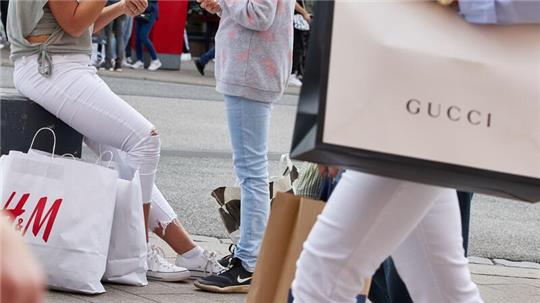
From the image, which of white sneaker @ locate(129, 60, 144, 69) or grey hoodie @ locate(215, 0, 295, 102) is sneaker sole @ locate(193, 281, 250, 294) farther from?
white sneaker @ locate(129, 60, 144, 69)

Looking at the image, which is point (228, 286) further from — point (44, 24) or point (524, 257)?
point (524, 257)

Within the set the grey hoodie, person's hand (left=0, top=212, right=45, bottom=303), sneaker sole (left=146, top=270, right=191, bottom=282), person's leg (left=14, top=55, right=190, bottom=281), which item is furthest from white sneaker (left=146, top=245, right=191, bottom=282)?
person's hand (left=0, top=212, right=45, bottom=303)

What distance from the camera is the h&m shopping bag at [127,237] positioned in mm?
4871

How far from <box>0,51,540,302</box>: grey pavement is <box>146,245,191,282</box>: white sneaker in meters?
0.04

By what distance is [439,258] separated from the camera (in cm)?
314

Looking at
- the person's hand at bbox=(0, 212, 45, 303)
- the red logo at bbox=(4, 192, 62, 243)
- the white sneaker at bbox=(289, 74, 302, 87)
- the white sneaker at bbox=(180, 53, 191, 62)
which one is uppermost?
the person's hand at bbox=(0, 212, 45, 303)

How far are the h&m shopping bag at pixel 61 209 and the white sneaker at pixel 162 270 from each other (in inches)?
20.7

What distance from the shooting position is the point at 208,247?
6.34 meters

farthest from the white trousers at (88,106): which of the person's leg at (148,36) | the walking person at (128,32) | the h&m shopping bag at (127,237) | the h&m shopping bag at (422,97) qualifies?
the person's leg at (148,36)

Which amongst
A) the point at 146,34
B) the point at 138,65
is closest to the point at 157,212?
the point at 146,34

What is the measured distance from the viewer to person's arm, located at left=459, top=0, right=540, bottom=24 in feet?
8.89

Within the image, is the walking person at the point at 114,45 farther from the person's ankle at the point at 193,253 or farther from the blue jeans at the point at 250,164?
the blue jeans at the point at 250,164

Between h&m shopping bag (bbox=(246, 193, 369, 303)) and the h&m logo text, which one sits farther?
h&m shopping bag (bbox=(246, 193, 369, 303))

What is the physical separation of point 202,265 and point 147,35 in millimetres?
15699
